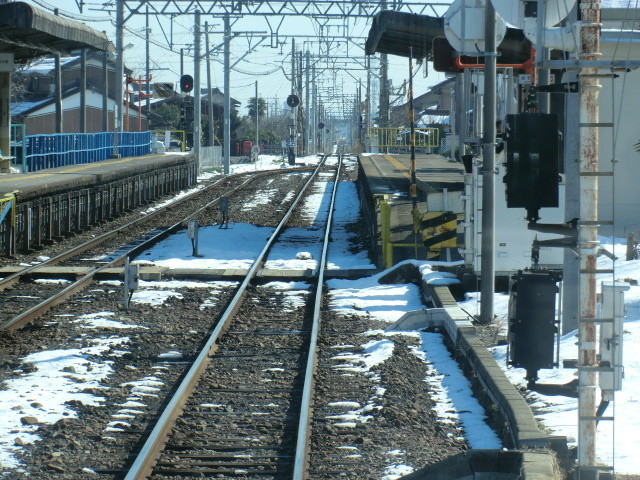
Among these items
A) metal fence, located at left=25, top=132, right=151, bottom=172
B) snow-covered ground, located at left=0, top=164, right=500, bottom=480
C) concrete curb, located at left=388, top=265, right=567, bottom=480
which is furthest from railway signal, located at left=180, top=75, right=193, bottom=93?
concrete curb, located at left=388, top=265, right=567, bottom=480

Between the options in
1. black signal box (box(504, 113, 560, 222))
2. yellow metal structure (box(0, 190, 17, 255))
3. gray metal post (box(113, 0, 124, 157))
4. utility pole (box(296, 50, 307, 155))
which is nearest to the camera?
black signal box (box(504, 113, 560, 222))

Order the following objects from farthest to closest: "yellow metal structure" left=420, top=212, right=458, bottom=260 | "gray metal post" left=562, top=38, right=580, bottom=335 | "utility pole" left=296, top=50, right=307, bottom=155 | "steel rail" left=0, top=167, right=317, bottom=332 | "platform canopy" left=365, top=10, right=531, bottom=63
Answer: "utility pole" left=296, top=50, right=307, bottom=155 < "yellow metal structure" left=420, top=212, right=458, bottom=260 < "platform canopy" left=365, top=10, right=531, bottom=63 < "steel rail" left=0, top=167, right=317, bottom=332 < "gray metal post" left=562, top=38, right=580, bottom=335

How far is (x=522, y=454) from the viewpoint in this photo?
5754 mm

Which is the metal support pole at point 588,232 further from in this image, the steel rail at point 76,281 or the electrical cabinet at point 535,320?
the steel rail at point 76,281

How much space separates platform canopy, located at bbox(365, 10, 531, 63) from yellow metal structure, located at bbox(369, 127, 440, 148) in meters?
25.3

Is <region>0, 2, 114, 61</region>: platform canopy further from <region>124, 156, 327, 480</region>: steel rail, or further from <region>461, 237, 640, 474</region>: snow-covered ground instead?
<region>461, 237, 640, 474</region>: snow-covered ground

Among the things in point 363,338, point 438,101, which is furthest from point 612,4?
point 438,101

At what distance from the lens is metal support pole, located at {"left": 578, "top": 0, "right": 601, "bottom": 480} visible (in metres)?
5.29

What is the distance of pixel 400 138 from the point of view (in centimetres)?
5047

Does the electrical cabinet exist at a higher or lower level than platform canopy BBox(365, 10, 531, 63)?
lower

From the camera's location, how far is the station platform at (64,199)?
54.4 ft

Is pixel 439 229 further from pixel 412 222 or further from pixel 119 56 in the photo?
pixel 119 56

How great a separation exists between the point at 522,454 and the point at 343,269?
31.0ft

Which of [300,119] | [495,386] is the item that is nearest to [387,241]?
[495,386]
